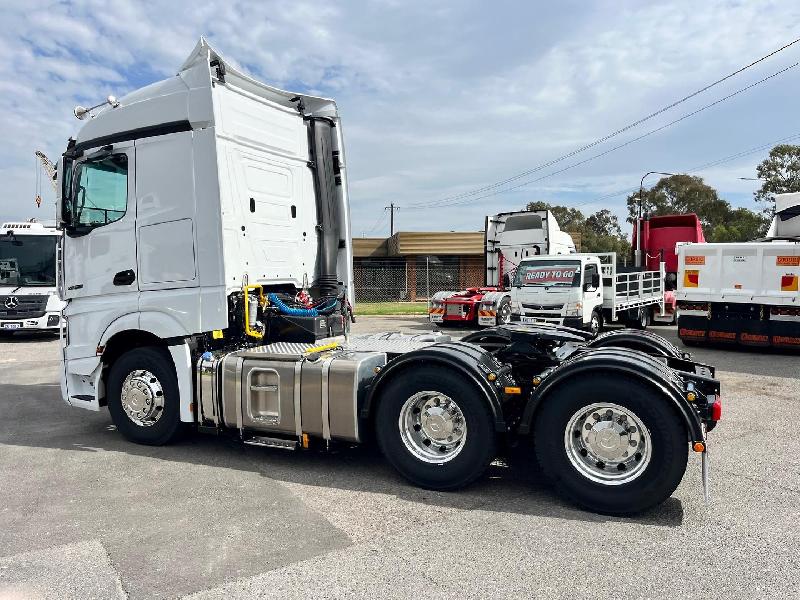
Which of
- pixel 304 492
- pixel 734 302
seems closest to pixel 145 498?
pixel 304 492

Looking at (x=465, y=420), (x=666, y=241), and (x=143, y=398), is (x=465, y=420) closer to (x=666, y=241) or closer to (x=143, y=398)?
(x=143, y=398)

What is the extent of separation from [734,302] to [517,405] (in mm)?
10415

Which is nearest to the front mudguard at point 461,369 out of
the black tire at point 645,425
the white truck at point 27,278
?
the black tire at point 645,425

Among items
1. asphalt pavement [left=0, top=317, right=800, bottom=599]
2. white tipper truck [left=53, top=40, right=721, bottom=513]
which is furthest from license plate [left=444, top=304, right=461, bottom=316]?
asphalt pavement [left=0, top=317, right=800, bottom=599]

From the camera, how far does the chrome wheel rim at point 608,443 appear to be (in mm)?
4277

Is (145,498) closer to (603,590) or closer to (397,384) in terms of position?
(397,384)

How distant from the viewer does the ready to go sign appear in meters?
14.2

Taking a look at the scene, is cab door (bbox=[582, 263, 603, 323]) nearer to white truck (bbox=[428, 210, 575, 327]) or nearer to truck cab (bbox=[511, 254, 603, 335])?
truck cab (bbox=[511, 254, 603, 335])

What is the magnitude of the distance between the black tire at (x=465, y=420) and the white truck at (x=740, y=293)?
1073 centimetres

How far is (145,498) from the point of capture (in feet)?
15.7

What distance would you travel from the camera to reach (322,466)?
5.52m

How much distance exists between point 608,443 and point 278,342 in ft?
11.3

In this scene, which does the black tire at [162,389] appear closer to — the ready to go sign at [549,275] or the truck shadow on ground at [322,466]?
the truck shadow on ground at [322,466]

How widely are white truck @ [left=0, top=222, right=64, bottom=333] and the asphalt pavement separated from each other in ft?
39.4
